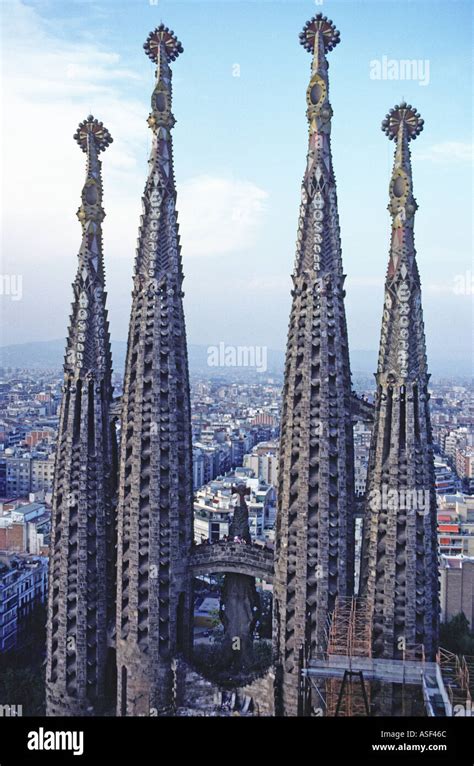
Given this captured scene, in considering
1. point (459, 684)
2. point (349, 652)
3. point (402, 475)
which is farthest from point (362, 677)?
point (402, 475)

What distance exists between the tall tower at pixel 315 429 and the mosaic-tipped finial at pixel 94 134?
4.43m

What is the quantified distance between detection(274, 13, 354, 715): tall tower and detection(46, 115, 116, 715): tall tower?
3.63 meters

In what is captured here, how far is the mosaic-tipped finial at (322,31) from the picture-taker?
1736 cm

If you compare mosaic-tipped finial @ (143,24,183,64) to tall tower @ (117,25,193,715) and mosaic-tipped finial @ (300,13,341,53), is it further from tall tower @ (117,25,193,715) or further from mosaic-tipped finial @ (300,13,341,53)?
mosaic-tipped finial @ (300,13,341,53)

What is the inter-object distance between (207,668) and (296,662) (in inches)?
106

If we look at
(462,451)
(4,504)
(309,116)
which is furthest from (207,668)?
(462,451)

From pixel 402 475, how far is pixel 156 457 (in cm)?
481

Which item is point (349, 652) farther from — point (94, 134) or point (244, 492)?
point (94, 134)

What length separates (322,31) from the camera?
1744 cm

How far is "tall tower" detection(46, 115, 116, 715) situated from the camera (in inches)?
696

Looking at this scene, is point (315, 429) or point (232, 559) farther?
point (232, 559)

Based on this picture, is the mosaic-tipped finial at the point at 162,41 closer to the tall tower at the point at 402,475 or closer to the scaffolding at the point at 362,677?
the tall tower at the point at 402,475
